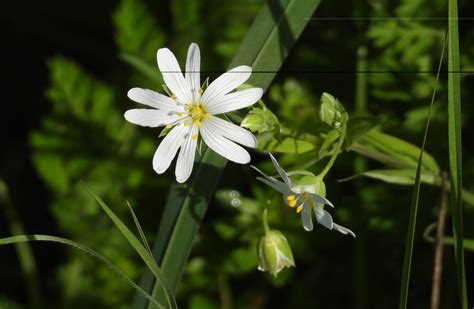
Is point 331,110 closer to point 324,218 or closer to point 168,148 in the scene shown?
point 324,218

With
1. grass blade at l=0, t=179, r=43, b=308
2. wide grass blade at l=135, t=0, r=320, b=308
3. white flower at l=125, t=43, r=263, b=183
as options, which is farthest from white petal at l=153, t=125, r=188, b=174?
grass blade at l=0, t=179, r=43, b=308

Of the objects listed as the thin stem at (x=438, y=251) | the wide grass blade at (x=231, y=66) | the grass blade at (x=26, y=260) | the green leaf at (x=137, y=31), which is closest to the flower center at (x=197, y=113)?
the wide grass blade at (x=231, y=66)

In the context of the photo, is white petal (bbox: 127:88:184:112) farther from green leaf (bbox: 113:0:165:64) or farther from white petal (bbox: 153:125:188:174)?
green leaf (bbox: 113:0:165:64)

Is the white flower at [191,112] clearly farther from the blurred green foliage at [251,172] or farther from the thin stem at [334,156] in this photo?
the blurred green foliage at [251,172]

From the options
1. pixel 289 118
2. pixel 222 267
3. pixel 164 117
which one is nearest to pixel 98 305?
pixel 222 267

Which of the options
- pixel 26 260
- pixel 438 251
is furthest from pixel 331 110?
pixel 26 260
